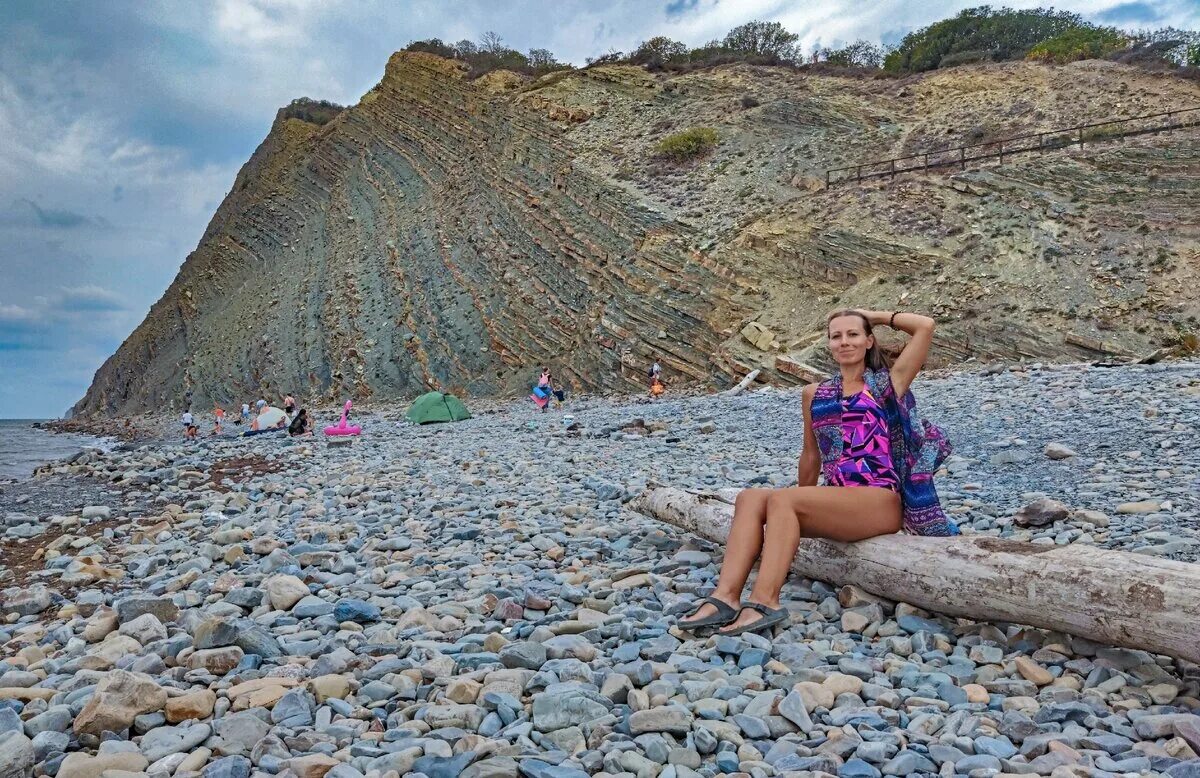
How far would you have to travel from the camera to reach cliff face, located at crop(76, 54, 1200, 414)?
19.9m

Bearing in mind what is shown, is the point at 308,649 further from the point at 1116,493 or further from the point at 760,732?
the point at 1116,493

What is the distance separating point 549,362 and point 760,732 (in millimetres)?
25387

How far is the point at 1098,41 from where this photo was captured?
34.5m

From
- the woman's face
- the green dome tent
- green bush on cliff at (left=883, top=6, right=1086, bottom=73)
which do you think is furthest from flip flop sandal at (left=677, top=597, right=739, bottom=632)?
green bush on cliff at (left=883, top=6, right=1086, bottom=73)

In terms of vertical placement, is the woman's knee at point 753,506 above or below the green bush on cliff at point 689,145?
below

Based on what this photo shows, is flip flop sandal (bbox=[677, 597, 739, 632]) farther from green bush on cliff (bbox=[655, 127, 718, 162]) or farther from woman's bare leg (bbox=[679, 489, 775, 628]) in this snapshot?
green bush on cliff (bbox=[655, 127, 718, 162])

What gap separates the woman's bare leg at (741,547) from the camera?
3.68 meters

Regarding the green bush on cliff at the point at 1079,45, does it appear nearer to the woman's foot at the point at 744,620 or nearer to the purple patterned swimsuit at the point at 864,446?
the purple patterned swimsuit at the point at 864,446

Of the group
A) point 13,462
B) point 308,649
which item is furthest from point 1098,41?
point 13,462

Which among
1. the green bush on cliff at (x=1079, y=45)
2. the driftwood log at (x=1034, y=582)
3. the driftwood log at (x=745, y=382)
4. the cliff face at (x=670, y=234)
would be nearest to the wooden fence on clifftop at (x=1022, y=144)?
the cliff face at (x=670, y=234)

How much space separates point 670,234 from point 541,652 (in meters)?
24.4

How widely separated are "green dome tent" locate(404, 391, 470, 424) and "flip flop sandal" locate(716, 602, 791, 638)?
1771 centimetres

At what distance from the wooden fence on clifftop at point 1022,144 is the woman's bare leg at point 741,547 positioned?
23809 millimetres

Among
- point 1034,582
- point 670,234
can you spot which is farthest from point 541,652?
point 670,234
